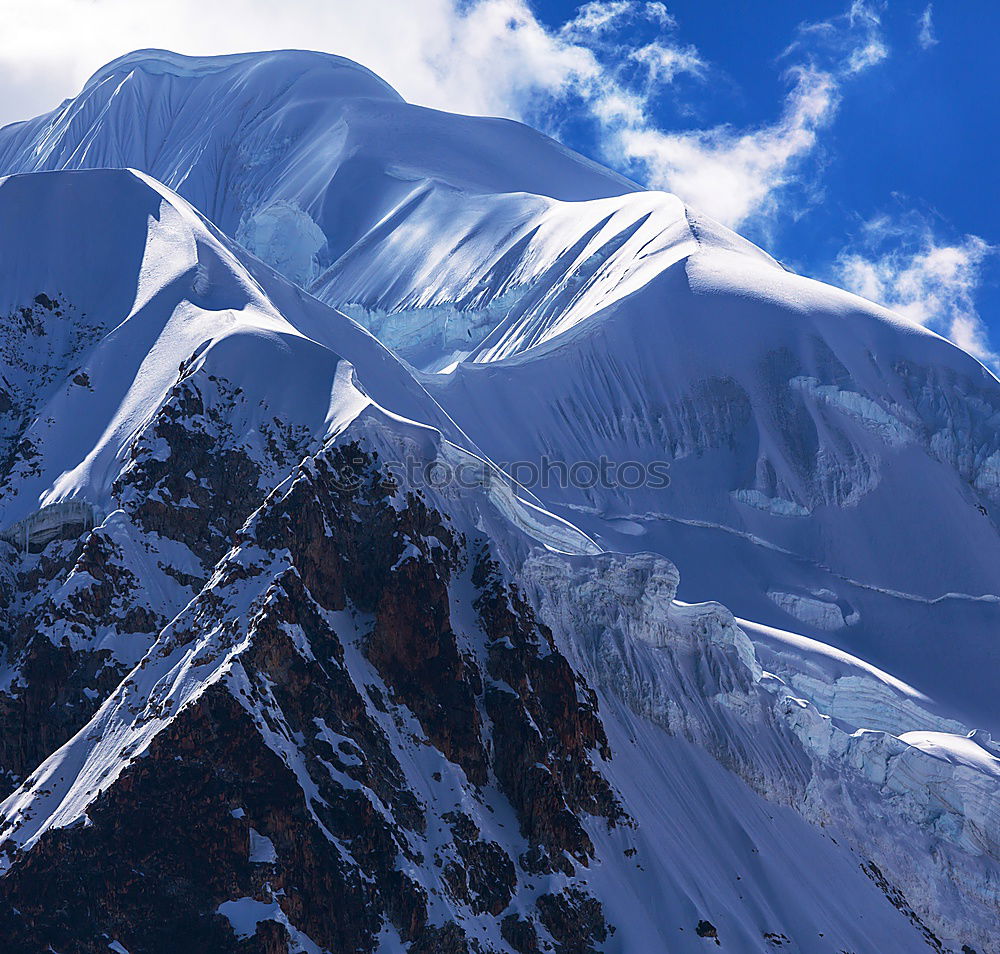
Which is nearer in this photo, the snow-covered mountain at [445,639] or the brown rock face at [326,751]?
the brown rock face at [326,751]

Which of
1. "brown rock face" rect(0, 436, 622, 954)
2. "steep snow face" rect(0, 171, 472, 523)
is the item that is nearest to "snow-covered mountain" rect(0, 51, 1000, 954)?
"brown rock face" rect(0, 436, 622, 954)

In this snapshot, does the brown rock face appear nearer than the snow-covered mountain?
Yes

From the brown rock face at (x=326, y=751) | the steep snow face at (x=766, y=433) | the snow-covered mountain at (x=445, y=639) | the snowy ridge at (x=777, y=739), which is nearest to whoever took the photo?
the brown rock face at (x=326, y=751)

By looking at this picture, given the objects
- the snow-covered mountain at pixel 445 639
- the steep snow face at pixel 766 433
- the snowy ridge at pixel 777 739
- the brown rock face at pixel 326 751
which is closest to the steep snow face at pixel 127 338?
the snow-covered mountain at pixel 445 639

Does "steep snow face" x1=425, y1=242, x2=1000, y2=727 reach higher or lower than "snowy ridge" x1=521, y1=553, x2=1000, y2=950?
higher

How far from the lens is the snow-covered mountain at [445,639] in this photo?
70.0 meters

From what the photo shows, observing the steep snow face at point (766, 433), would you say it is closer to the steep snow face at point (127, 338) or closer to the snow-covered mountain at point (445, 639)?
the snow-covered mountain at point (445, 639)

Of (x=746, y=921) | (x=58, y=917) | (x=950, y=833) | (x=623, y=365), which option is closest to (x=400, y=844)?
(x=58, y=917)

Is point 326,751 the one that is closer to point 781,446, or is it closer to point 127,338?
point 127,338

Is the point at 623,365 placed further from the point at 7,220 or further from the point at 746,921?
the point at 746,921

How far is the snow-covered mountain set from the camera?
7000 centimetres

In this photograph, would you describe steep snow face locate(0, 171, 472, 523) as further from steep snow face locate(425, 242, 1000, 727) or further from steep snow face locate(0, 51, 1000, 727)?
steep snow face locate(0, 51, 1000, 727)

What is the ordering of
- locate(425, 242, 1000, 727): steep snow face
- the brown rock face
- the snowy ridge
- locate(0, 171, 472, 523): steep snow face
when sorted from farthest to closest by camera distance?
1. locate(425, 242, 1000, 727): steep snow face
2. the snowy ridge
3. locate(0, 171, 472, 523): steep snow face
4. the brown rock face

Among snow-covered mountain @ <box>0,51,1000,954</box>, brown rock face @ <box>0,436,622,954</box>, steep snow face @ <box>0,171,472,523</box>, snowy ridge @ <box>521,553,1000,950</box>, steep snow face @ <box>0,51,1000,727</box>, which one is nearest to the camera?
brown rock face @ <box>0,436,622,954</box>
